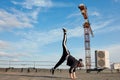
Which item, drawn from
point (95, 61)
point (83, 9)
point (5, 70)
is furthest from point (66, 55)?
point (83, 9)

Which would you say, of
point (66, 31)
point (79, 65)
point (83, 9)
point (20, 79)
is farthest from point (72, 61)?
point (83, 9)

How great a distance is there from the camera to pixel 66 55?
51.7 ft

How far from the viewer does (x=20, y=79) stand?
15.7 meters

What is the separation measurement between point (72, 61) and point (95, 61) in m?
20.8

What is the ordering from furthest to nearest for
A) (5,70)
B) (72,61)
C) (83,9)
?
(83,9) < (5,70) < (72,61)

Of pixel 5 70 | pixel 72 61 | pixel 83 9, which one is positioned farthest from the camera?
pixel 83 9

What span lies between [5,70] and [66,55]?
40.0ft

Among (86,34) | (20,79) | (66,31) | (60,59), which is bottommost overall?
(20,79)

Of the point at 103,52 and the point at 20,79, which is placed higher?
the point at 103,52

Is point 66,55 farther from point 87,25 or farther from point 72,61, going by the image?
point 87,25

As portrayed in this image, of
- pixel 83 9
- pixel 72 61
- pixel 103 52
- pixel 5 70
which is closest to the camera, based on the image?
pixel 72 61

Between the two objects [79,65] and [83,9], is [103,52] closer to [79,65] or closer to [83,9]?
[79,65]

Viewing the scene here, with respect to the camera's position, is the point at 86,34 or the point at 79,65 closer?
the point at 79,65

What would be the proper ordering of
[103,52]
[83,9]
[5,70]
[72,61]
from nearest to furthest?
[72,61] → [5,70] → [103,52] → [83,9]
